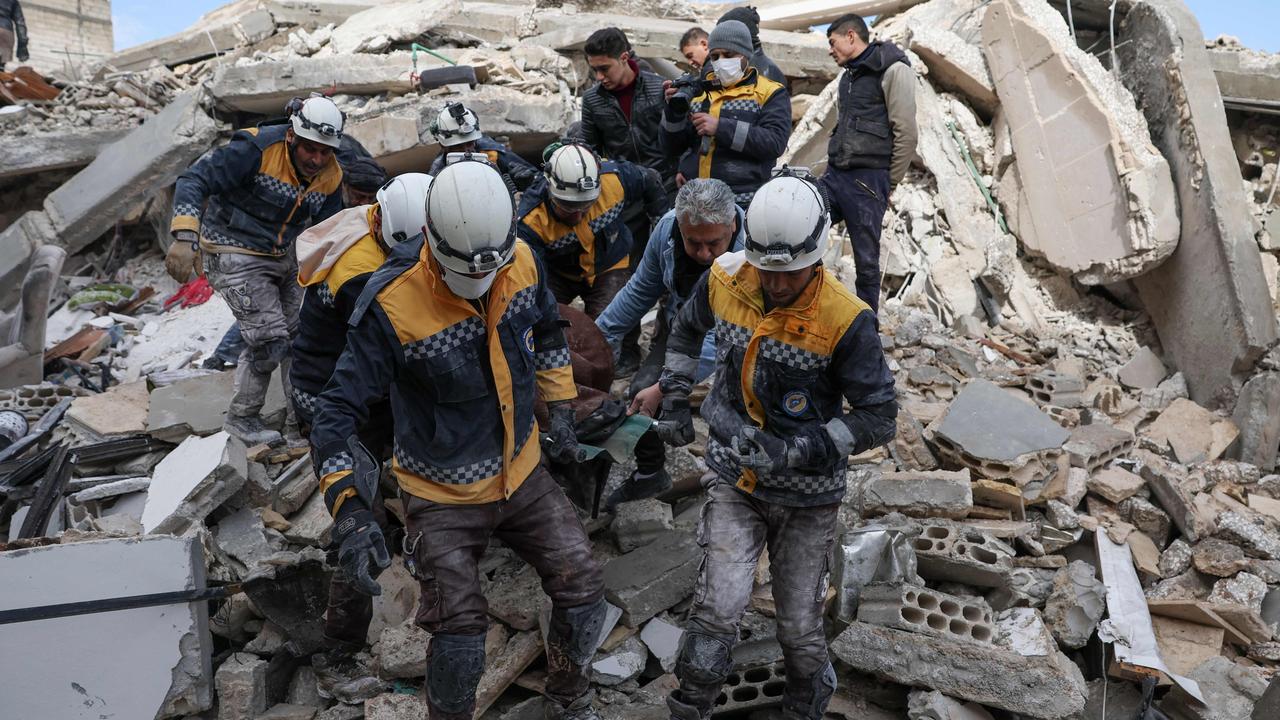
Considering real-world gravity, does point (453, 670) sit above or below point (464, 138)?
below

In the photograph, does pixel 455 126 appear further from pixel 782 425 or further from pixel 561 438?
pixel 782 425

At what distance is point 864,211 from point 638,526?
8.43ft

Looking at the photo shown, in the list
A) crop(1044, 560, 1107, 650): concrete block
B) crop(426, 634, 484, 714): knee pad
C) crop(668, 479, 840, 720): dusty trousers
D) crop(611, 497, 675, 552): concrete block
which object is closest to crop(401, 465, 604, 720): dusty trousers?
crop(426, 634, 484, 714): knee pad

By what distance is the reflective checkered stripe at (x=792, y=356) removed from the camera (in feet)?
9.23

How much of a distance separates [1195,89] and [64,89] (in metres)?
11.3

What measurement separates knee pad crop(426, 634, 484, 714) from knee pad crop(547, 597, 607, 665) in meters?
0.34

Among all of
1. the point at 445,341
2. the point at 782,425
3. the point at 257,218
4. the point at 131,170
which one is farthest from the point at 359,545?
the point at 131,170

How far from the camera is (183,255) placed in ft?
15.5

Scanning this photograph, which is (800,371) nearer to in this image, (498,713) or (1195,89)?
(498,713)

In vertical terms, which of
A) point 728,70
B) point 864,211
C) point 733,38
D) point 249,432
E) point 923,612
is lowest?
point 249,432

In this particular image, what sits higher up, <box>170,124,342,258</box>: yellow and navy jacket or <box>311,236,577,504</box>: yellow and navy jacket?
<box>311,236,577,504</box>: yellow and navy jacket

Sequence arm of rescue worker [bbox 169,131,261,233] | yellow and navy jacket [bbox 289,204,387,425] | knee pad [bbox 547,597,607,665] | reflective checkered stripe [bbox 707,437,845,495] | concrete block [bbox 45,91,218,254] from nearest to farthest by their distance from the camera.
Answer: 1. reflective checkered stripe [bbox 707,437,845,495]
2. knee pad [bbox 547,597,607,665]
3. yellow and navy jacket [bbox 289,204,387,425]
4. arm of rescue worker [bbox 169,131,261,233]
5. concrete block [bbox 45,91,218,254]

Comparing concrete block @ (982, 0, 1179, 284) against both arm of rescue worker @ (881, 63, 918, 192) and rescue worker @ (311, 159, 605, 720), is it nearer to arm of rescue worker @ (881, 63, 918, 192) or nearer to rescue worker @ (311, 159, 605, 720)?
arm of rescue worker @ (881, 63, 918, 192)

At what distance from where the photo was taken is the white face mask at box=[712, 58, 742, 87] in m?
4.97
